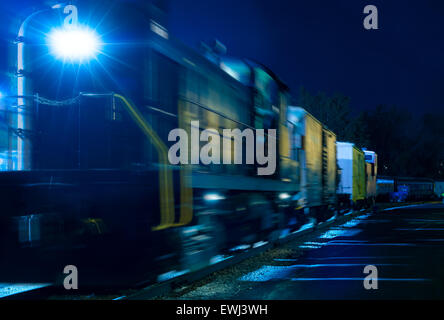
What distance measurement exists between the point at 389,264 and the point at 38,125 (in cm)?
647

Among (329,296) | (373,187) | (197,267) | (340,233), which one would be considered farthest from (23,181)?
(373,187)

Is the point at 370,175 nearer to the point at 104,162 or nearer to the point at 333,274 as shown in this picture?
the point at 333,274

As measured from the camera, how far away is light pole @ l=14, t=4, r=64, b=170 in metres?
6.61

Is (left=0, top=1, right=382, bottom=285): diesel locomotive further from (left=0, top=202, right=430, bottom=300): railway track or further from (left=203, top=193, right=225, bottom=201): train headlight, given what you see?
(left=203, top=193, right=225, bottom=201): train headlight

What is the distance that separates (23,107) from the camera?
664 centimetres

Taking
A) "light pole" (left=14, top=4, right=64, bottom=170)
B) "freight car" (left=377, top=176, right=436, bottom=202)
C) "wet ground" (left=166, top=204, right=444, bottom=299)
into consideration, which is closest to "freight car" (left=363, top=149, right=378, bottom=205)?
"freight car" (left=377, top=176, right=436, bottom=202)

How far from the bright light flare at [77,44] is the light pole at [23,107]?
439 millimetres

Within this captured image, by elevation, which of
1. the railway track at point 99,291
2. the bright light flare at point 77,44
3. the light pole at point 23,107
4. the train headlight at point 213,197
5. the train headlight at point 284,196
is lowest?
the railway track at point 99,291

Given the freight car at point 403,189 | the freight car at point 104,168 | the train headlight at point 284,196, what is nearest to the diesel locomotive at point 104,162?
the freight car at point 104,168

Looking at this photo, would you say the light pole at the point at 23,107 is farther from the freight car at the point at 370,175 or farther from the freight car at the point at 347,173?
the freight car at the point at 370,175

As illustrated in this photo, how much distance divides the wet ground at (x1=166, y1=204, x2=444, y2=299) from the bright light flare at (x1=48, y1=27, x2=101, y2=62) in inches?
127

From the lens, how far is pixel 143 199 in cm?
636

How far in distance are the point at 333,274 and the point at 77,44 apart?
524 centimetres

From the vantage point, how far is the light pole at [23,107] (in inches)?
260
